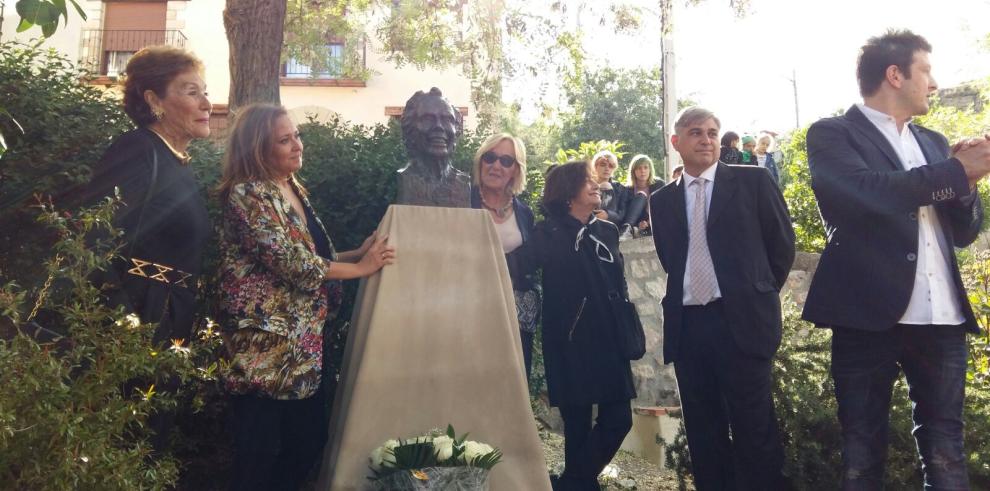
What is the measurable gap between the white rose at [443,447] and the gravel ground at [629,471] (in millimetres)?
1862

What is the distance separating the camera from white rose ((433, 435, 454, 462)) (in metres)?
3.62

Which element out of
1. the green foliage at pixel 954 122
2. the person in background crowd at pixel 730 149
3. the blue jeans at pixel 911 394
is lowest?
the blue jeans at pixel 911 394

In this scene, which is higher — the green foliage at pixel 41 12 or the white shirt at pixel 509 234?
the green foliage at pixel 41 12

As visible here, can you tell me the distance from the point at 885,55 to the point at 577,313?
1.95 meters

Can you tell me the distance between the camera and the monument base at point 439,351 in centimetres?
397

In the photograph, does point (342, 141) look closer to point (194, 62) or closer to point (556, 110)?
point (194, 62)

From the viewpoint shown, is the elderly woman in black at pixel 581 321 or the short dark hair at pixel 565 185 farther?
the short dark hair at pixel 565 185

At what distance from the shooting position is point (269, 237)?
3.57 metres

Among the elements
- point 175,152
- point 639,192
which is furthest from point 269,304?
point 639,192

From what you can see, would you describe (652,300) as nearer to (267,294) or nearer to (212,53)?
(267,294)

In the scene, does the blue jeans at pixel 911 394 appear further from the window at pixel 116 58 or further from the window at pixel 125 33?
the window at pixel 116 58

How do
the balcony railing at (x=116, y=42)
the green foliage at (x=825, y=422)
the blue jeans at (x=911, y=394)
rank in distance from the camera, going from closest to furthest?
the blue jeans at (x=911, y=394) < the green foliage at (x=825, y=422) < the balcony railing at (x=116, y=42)

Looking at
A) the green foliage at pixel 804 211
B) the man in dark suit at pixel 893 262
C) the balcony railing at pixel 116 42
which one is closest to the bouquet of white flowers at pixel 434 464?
the man in dark suit at pixel 893 262

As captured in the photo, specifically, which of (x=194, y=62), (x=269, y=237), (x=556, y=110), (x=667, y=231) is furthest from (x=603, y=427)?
(x=556, y=110)
